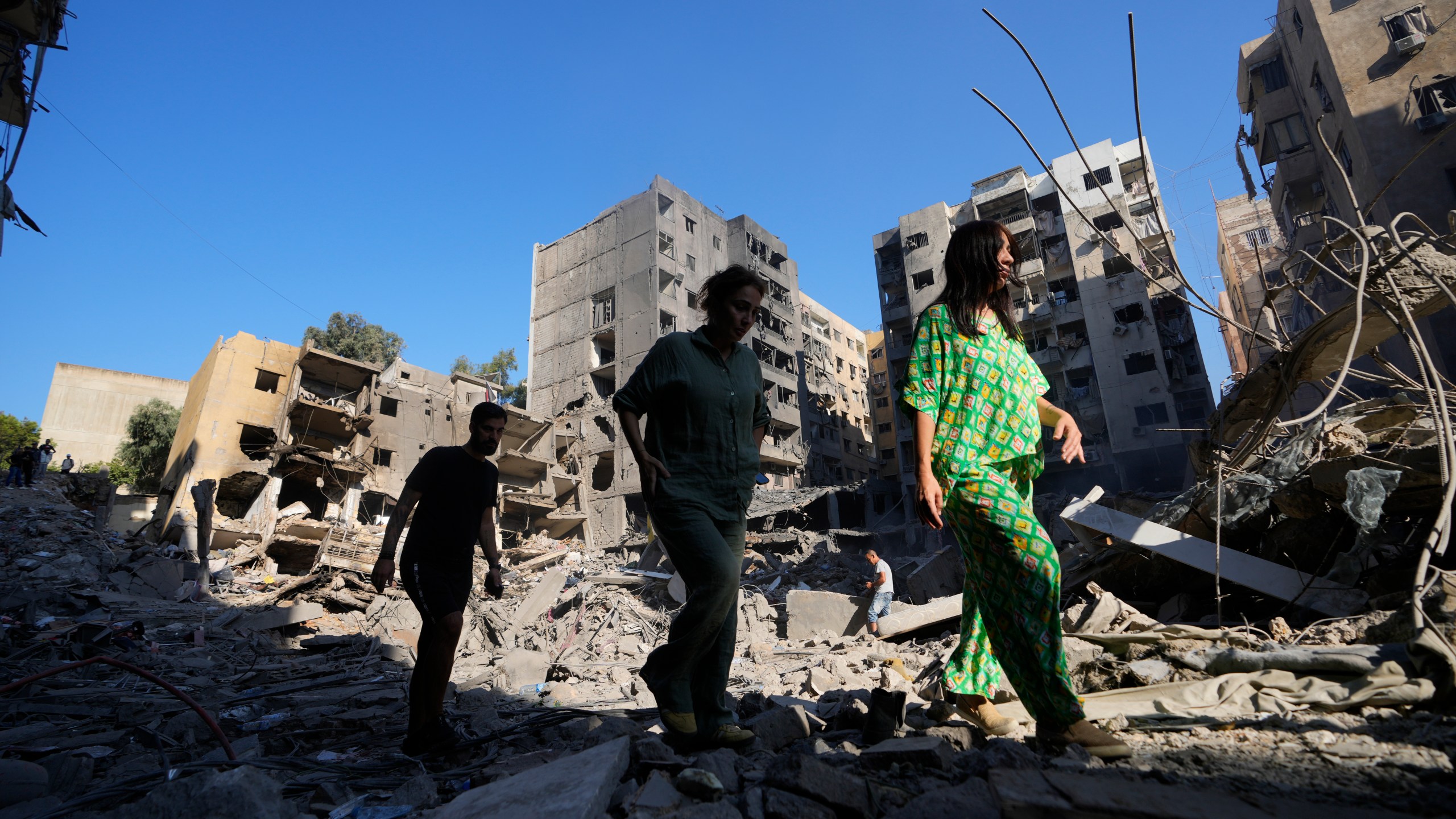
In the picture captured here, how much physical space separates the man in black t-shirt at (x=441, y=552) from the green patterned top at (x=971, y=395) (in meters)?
2.07

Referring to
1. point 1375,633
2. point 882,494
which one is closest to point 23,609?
point 1375,633

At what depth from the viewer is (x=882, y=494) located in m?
39.2

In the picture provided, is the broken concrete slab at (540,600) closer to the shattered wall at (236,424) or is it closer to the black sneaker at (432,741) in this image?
the black sneaker at (432,741)

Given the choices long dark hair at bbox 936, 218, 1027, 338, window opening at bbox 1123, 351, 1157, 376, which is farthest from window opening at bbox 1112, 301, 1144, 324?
long dark hair at bbox 936, 218, 1027, 338

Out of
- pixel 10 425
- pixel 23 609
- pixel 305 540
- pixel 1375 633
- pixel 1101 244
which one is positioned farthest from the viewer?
pixel 10 425

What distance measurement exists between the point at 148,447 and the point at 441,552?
139 ft

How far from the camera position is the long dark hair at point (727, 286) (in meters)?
2.80

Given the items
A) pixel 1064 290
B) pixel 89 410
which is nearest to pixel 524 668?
pixel 1064 290

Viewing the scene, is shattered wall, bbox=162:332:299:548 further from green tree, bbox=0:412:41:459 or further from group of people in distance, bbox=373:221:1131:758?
group of people in distance, bbox=373:221:1131:758

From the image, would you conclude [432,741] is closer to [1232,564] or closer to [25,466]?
[1232,564]

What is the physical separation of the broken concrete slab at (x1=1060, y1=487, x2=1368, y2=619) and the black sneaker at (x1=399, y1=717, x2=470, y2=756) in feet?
11.8

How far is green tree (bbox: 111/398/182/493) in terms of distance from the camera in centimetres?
3406

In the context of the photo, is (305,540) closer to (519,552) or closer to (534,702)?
(519,552)

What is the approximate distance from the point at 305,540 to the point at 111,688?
20683 mm
